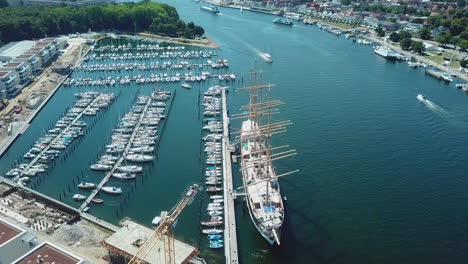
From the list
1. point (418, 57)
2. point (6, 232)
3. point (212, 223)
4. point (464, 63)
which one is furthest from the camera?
point (418, 57)

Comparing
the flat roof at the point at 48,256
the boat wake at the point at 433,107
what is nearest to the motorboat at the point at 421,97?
the boat wake at the point at 433,107

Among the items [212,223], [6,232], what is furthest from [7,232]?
→ [212,223]

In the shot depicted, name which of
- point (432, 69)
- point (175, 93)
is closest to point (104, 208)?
point (175, 93)

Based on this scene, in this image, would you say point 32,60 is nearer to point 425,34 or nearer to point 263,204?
point 263,204

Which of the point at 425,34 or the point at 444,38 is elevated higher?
the point at 425,34

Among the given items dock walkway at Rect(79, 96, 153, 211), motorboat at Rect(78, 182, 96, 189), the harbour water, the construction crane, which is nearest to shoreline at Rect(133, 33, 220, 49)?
the harbour water

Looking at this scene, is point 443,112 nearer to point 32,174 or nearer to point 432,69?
point 432,69

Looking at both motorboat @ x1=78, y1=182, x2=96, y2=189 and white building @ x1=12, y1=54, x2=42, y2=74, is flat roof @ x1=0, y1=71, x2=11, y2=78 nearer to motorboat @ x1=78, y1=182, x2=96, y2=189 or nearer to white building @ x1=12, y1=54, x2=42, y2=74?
white building @ x1=12, y1=54, x2=42, y2=74
